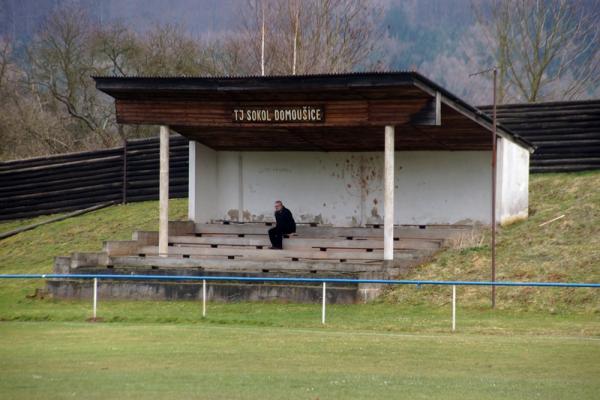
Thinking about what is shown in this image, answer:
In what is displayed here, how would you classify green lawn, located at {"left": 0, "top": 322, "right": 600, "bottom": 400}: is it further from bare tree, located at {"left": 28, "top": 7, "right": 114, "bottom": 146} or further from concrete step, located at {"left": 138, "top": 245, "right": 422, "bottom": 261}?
bare tree, located at {"left": 28, "top": 7, "right": 114, "bottom": 146}

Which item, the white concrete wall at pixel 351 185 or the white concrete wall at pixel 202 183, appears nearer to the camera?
the white concrete wall at pixel 351 185

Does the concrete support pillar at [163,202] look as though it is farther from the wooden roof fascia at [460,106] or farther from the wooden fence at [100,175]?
the wooden fence at [100,175]

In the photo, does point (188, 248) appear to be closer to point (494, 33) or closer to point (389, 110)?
Result: point (389, 110)

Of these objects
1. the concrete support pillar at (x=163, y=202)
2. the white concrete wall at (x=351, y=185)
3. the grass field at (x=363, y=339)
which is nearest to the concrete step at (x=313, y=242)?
the grass field at (x=363, y=339)

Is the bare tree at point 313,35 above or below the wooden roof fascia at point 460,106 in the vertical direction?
above

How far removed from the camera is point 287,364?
55.8 feet

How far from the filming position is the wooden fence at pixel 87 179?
4125 centimetres

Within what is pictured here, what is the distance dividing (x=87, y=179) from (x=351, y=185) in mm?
12244

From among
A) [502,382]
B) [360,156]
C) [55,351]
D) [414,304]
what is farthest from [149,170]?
[502,382]

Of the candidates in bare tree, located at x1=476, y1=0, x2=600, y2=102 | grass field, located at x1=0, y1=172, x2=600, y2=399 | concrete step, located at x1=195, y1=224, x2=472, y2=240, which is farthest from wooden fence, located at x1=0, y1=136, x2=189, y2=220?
bare tree, located at x1=476, y1=0, x2=600, y2=102

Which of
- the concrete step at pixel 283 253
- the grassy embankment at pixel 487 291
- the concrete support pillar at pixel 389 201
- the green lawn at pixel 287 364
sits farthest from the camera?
the concrete step at pixel 283 253

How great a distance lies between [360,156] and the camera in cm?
3378

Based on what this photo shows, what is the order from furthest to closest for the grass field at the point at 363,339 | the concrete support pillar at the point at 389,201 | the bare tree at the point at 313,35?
1. the bare tree at the point at 313,35
2. the concrete support pillar at the point at 389,201
3. the grass field at the point at 363,339

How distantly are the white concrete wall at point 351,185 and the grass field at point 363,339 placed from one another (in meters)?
1.44
